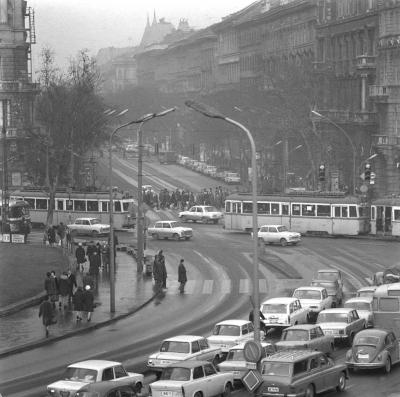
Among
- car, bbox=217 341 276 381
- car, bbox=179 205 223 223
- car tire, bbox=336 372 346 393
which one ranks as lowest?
car tire, bbox=336 372 346 393

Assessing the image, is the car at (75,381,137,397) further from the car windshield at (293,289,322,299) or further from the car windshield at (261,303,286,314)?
the car windshield at (293,289,322,299)

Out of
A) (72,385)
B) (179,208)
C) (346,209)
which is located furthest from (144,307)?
(179,208)

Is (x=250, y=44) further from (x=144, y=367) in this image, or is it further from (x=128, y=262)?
(x=144, y=367)

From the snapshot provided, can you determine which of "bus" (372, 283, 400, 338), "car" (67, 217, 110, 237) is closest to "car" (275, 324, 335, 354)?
"bus" (372, 283, 400, 338)

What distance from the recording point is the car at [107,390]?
2808cm

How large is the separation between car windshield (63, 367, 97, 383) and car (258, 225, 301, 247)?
40.4 m

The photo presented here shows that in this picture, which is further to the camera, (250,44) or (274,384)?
(250,44)

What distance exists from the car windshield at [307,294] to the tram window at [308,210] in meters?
30.3

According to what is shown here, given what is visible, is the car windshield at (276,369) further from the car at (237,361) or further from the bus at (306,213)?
the bus at (306,213)

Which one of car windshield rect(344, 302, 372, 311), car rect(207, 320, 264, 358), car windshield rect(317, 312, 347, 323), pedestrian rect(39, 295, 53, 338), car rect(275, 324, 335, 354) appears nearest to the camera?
car rect(275, 324, 335, 354)

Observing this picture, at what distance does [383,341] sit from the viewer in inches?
1326

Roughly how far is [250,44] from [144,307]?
118m

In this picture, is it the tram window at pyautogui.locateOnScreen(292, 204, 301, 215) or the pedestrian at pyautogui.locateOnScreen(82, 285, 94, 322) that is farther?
the tram window at pyautogui.locateOnScreen(292, 204, 301, 215)

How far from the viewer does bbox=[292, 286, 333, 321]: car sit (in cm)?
4431
